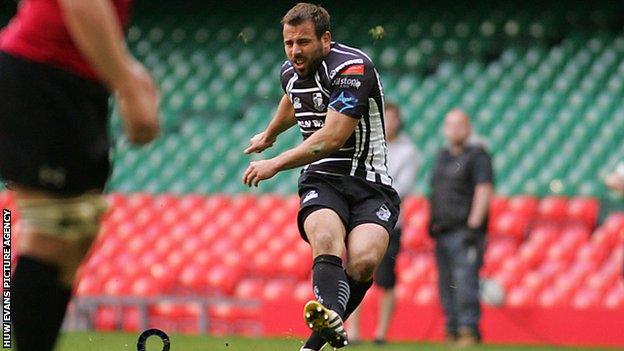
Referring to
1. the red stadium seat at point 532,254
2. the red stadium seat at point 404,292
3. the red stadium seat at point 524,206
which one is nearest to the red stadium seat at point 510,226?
the red stadium seat at point 524,206

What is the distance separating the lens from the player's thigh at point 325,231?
598 cm

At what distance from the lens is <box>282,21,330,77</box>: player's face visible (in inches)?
241

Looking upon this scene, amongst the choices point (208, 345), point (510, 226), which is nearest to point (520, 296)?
point (510, 226)

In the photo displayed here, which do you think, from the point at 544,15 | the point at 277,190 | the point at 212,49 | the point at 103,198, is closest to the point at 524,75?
the point at 544,15

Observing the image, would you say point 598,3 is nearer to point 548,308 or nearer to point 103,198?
point 548,308

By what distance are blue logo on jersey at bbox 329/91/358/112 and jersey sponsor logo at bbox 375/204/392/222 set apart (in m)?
0.55

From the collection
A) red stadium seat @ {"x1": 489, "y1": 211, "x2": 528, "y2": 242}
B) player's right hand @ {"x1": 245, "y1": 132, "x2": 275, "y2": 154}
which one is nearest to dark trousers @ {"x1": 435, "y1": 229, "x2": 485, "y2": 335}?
red stadium seat @ {"x1": 489, "y1": 211, "x2": 528, "y2": 242}

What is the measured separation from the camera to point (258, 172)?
5668 mm

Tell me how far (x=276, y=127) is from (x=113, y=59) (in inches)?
126

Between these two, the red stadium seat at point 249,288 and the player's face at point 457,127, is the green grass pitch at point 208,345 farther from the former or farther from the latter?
the player's face at point 457,127

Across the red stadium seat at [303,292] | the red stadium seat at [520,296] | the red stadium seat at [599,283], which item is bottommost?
the red stadium seat at [303,292]

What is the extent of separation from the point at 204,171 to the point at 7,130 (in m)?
12.9

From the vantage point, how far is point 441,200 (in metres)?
10.4

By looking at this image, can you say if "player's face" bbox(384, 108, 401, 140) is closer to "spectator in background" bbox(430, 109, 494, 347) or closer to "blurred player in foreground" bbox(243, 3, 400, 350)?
"spectator in background" bbox(430, 109, 494, 347)
